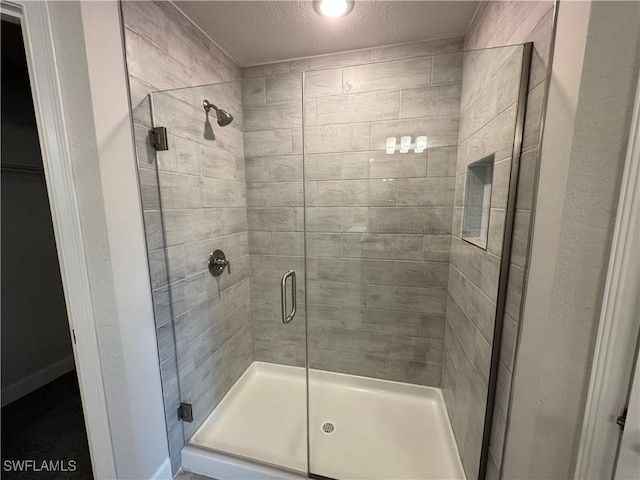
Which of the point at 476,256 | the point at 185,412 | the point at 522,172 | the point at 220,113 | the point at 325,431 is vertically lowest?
the point at 325,431

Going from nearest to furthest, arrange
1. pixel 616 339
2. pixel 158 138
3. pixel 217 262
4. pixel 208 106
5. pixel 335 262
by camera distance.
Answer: pixel 616 339 < pixel 158 138 < pixel 208 106 < pixel 217 262 < pixel 335 262

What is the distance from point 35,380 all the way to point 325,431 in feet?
7.36

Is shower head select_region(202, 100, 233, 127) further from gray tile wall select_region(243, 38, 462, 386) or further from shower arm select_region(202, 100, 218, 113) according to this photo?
gray tile wall select_region(243, 38, 462, 386)

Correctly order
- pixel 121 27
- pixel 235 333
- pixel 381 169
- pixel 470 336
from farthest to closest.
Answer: pixel 235 333 < pixel 381 169 < pixel 470 336 < pixel 121 27

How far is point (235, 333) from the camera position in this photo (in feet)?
6.18

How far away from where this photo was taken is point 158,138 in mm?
1166

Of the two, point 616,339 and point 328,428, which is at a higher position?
point 616,339

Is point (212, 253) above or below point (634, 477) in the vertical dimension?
above

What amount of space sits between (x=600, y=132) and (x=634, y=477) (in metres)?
0.98

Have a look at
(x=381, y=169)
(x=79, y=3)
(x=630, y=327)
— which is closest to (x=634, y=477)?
(x=630, y=327)

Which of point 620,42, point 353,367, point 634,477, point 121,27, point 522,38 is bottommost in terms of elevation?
point 353,367

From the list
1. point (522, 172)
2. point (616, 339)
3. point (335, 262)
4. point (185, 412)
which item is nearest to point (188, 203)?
point (335, 262)

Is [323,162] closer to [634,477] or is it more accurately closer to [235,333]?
[235,333]
